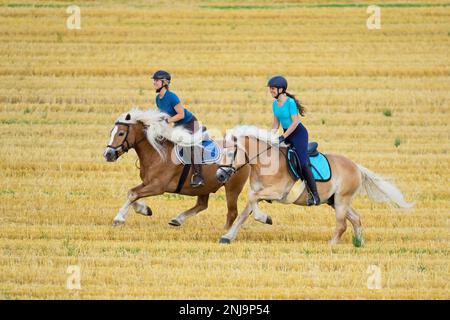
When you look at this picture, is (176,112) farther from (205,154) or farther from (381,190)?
(381,190)

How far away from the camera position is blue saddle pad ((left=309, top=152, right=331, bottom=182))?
1391 cm

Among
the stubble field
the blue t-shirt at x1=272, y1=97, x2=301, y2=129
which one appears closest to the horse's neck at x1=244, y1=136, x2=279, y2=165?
the blue t-shirt at x1=272, y1=97, x2=301, y2=129

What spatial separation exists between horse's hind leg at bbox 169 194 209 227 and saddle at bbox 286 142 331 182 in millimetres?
1997

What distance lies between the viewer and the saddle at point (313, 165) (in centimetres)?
1376

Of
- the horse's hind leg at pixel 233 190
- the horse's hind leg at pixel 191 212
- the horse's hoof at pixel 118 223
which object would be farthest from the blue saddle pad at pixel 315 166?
the horse's hoof at pixel 118 223

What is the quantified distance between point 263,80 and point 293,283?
15763mm

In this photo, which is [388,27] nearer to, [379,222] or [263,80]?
[263,80]

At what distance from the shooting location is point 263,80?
2686 centimetres

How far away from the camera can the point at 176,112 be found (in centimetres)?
1487

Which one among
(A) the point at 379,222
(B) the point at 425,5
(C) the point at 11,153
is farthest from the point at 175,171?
(B) the point at 425,5

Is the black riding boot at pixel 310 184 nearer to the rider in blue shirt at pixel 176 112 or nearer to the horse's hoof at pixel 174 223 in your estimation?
the rider in blue shirt at pixel 176 112

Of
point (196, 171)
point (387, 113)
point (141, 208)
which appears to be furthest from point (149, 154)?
point (387, 113)

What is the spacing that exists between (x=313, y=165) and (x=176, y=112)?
2.29m

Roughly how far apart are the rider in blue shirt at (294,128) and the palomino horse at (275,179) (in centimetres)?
15
